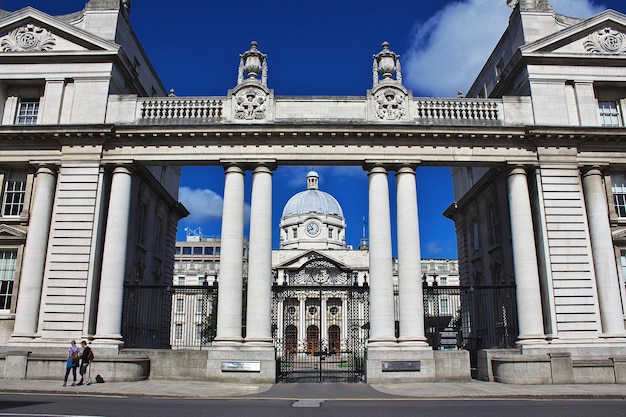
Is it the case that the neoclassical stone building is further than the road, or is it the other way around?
the neoclassical stone building

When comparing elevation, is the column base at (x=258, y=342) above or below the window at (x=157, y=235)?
below

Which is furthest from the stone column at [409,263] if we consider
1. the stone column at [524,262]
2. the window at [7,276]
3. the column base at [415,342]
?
the window at [7,276]

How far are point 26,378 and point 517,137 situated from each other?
22.6 meters

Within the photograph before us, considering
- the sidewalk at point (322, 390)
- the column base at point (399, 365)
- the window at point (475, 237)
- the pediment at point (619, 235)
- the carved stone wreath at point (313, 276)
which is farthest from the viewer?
the carved stone wreath at point (313, 276)

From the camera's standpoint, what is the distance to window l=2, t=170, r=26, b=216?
24.7 meters

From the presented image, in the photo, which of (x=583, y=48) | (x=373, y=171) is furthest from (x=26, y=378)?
(x=583, y=48)

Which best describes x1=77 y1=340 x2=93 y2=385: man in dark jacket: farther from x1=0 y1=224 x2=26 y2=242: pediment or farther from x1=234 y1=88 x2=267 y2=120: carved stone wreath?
x1=234 y1=88 x2=267 y2=120: carved stone wreath

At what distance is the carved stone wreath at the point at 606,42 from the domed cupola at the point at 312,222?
84047mm

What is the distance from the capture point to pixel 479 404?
14969mm

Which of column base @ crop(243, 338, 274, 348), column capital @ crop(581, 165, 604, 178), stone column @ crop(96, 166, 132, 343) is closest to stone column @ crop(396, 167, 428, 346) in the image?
column base @ crop(243, 338, 274, 348)

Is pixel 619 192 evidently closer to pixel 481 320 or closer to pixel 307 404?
pixel 481 320

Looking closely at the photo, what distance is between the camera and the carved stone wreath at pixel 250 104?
2464 cm

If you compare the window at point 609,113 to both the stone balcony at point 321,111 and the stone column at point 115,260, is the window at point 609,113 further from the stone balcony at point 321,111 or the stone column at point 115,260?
the stone column at point 115,260

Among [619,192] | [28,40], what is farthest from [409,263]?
[28,40]
